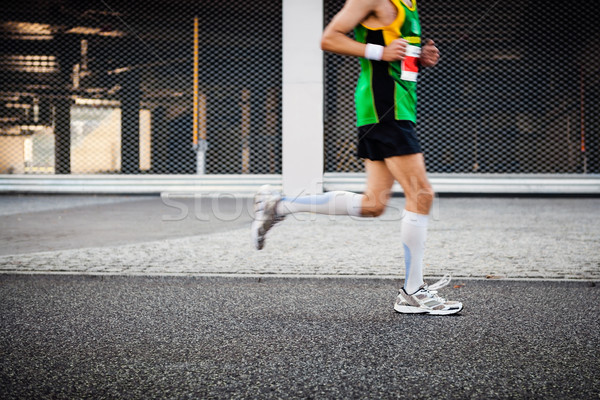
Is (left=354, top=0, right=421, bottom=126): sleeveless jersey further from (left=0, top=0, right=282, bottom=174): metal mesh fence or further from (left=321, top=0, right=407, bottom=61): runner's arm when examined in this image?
(left=0, top=0, right=282, bottom=174): metal mesh fence

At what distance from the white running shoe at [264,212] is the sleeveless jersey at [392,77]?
73 centimetres

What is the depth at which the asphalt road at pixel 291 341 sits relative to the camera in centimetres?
212

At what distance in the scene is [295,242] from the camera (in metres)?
5.76

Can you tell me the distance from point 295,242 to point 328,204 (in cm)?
238

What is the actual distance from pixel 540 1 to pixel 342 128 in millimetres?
4145

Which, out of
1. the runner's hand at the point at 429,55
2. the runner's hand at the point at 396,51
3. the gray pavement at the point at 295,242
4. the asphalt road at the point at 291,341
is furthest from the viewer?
the gray pavement at the point at 295,242

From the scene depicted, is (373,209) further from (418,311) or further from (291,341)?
(291,341)

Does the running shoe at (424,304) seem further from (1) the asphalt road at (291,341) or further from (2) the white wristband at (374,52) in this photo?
(2) the white wristband at (374,52)

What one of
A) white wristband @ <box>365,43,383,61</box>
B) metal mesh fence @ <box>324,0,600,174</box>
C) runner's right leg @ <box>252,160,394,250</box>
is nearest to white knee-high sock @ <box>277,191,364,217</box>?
runner's right leg @ <box>252,160,394,250</box>

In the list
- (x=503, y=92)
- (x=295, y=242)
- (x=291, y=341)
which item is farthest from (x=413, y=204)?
(x=503, y=92)

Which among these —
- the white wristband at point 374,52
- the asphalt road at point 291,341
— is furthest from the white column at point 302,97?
the white wristband at point 374,52

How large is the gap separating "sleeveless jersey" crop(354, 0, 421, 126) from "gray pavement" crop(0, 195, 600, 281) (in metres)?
1.41

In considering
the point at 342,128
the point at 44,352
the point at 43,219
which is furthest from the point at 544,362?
the point at 342,128

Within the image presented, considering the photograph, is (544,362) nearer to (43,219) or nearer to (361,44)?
→ (361,44)
